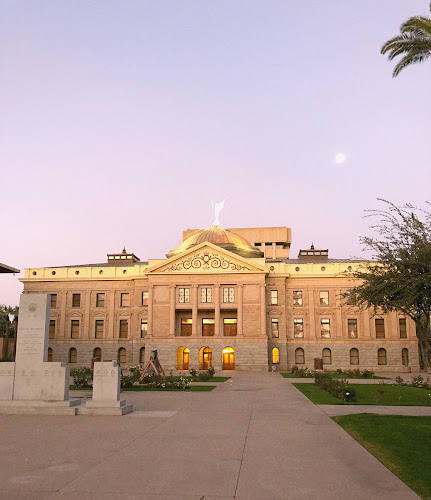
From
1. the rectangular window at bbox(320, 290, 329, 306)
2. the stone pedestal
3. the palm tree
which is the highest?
the palm tree

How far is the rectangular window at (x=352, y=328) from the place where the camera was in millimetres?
65000

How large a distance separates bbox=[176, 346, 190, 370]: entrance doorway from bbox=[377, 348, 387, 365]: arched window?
24767 millimetres

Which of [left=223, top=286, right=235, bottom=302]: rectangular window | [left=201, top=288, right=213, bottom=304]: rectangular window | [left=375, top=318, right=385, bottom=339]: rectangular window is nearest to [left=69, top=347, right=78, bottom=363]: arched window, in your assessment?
[left=201, top=288, right=213, bottom=304]: rectangular window

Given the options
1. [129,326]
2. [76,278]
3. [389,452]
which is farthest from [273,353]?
[389,452]

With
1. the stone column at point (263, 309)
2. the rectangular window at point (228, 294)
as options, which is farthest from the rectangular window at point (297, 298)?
the rectangular window at point (228, 294)

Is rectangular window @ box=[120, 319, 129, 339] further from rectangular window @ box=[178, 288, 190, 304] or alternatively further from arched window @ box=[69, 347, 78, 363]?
rectangular window @ box=[178, 288, 190, 304]

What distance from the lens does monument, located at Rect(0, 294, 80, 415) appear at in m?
18.5

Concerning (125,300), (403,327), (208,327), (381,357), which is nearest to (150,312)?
(125,300)

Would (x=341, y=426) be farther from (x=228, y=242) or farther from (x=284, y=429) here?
(x=228, y=242)

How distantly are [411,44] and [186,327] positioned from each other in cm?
4725

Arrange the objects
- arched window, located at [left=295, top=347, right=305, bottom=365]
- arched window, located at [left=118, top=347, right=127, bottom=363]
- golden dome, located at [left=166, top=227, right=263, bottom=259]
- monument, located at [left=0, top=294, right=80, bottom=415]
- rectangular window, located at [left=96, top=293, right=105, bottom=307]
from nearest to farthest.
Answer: monument, located at [left=0, top=294, right=80, bottom=415], arched window, located at [left=295, top=347, right=305, bottom=365], arched window, located at [left=118, top=347, right=127, bottom=363], rectangular window, located at [left=96, top=293, right=105, bottom=307], golden dome, located at [left=166, top=227, right=263, bottom=259]

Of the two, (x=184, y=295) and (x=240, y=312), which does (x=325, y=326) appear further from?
(x=184, y=295)

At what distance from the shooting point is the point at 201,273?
63281 millimetres

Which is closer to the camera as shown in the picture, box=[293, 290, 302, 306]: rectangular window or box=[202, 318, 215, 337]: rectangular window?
box=[202, 318, 215, 337]: rectangular window
